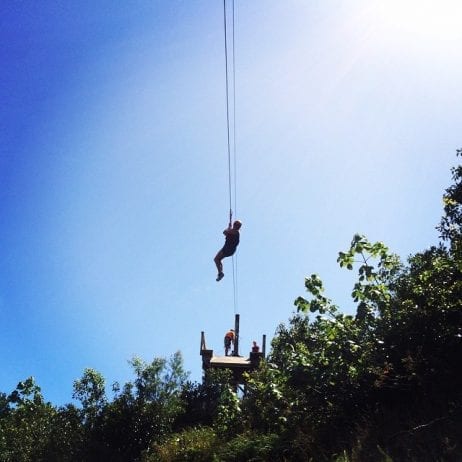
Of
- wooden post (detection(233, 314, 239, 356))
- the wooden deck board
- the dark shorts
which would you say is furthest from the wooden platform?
the dark shorts

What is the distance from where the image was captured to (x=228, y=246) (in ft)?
48.6

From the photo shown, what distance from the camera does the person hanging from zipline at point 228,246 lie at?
14781mm

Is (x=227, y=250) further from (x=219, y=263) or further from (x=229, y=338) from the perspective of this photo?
(x=229, y=338)

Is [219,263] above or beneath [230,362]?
above

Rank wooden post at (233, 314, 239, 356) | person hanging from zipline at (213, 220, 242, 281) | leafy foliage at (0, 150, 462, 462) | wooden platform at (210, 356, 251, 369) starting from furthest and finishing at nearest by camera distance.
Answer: wooden post at (233, 314, 239, 356) < wooden platform at (210, 356, 251, 369) < person hanging from zipline at (213, 220, 242, 281) < leafy foliage at (0, 150, 462, 462)

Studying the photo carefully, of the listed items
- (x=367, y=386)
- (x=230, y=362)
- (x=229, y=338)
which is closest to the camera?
(x=367, y=386)

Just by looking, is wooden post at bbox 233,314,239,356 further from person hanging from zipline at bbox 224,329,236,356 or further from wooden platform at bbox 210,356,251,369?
wooden platform at bbox 210,356,251,369

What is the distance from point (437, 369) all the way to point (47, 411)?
29.5m

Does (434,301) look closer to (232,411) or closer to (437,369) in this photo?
(437,369)

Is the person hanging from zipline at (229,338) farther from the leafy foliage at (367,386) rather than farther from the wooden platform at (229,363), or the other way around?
the leafy foliage at (367,386)

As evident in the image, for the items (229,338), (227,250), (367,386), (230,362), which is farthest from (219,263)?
(229,338)

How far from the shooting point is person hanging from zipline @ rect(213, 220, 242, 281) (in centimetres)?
1478

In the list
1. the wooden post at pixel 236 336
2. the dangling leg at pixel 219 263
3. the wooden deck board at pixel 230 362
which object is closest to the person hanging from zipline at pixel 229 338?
the wooden post at pixel 236 336

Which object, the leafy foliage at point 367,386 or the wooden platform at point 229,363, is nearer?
the leafy foliage at point 367,386
